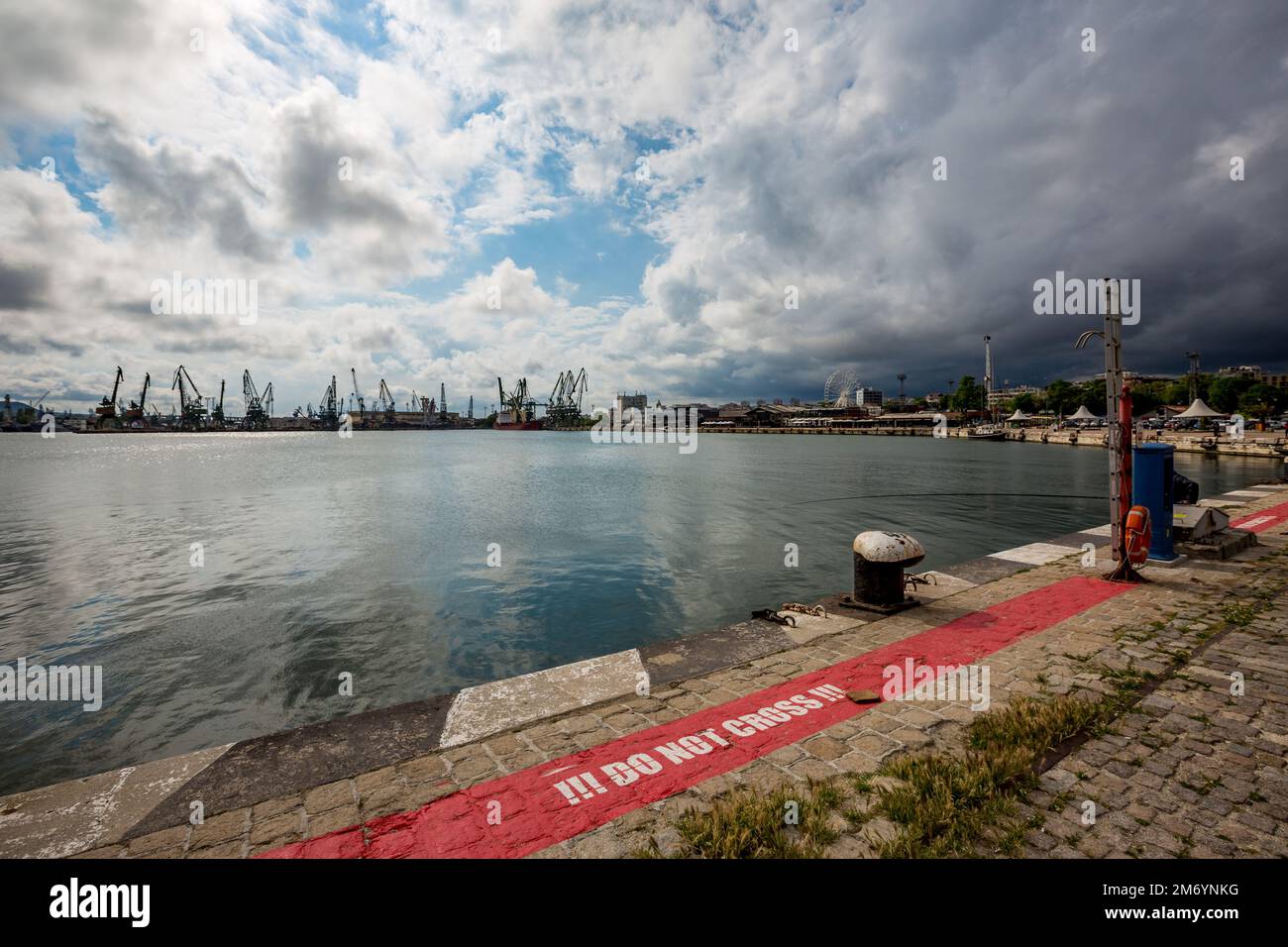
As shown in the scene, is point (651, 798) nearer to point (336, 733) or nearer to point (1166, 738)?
point (336, 733)

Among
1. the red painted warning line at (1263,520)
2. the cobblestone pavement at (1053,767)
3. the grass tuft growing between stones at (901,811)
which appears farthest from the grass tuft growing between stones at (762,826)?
the red painted warning line at (1263,520)

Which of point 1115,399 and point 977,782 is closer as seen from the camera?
point 977,782

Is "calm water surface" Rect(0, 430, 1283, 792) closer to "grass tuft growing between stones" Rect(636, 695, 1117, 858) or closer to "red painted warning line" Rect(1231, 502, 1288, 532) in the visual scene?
"red painted warning line" Rect(1231, 502, 1288, 532)

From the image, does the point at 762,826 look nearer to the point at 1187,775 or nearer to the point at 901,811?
the point at 901,811

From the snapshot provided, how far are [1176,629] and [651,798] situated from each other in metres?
7.77

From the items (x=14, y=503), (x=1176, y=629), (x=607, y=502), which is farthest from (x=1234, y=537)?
(x=14, y=503)

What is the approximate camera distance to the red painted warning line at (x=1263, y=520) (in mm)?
14691

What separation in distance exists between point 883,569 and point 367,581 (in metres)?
13.1

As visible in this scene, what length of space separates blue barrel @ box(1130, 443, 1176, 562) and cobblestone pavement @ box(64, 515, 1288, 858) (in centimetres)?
359

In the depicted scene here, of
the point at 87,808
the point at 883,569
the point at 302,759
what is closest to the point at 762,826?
the point at 302,759

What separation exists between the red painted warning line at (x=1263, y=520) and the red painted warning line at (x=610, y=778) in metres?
13.9

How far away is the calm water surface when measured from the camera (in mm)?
8438

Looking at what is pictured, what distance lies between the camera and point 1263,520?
15625mm
